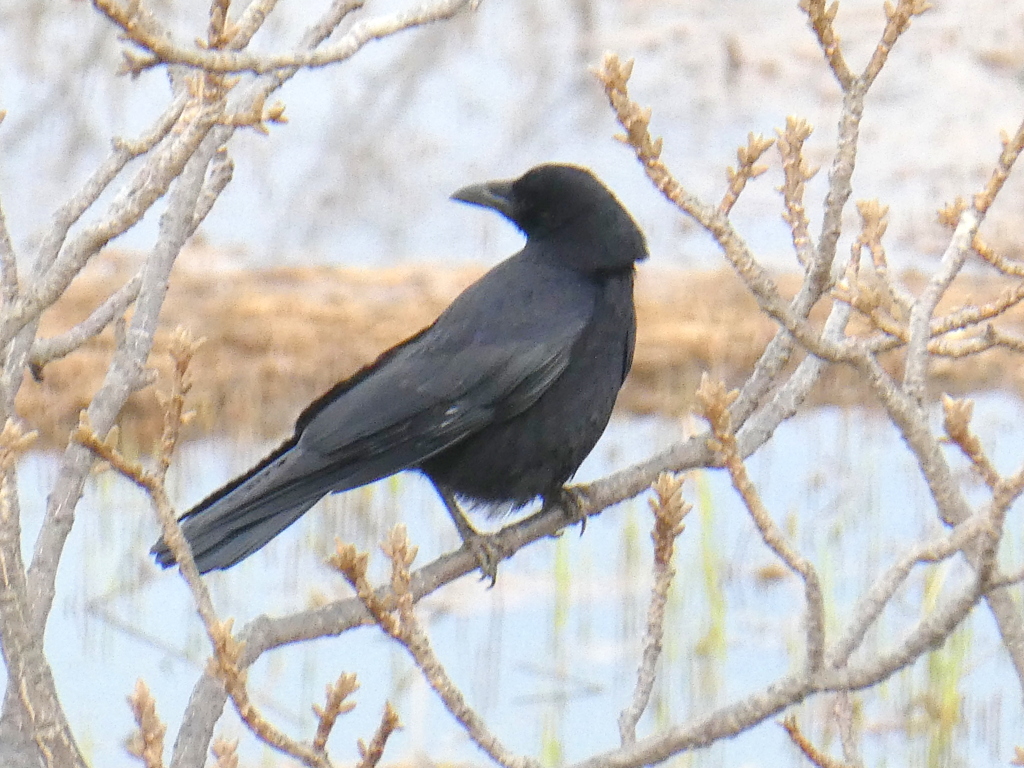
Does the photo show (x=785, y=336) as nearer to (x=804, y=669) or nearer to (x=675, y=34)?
(x=804, y=669)

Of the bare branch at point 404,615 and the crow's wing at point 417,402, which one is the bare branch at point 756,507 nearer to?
the bare branch at point 404,615

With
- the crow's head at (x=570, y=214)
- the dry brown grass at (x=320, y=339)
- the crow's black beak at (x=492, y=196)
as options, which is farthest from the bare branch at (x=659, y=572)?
the dry brown grass at (x=320, y=339)

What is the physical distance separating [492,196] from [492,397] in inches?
24.2

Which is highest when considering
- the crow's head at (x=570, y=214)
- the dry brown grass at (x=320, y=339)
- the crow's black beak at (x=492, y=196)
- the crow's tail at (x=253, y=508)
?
the dry brown grass at (x=320, y=339)

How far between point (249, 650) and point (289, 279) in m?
5.88

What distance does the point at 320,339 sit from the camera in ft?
24.1

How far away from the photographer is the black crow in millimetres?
2918

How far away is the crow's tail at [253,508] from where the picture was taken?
9.11 feet

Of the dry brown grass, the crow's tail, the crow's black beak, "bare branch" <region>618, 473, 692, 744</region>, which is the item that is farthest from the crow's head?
the dry brown grass

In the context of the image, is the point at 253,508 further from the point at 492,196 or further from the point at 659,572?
the point at 492,196

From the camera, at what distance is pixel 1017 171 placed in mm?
9516

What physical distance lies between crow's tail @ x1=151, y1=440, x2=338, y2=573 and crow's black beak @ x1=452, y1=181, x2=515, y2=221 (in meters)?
0.83

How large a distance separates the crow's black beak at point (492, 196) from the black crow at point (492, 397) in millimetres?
134

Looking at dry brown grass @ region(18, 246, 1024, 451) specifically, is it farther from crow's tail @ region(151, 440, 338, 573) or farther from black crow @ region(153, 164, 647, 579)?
crow's tail @ region(151, 440, 338, 573)
